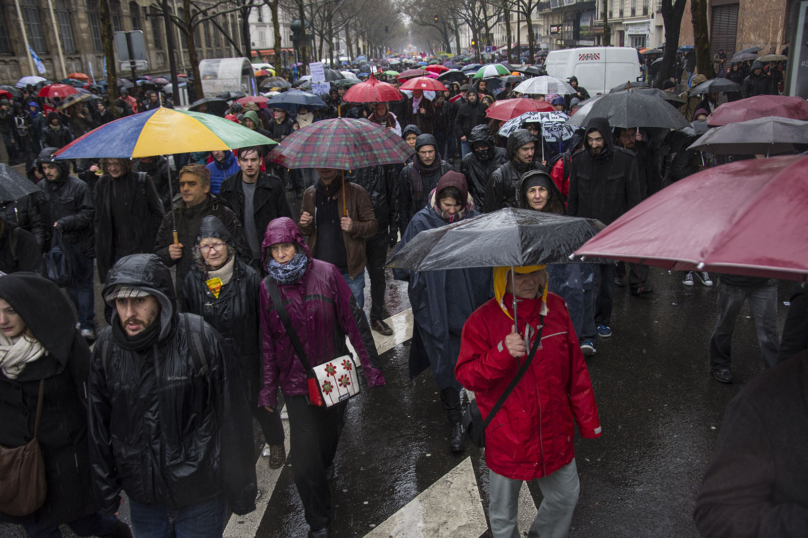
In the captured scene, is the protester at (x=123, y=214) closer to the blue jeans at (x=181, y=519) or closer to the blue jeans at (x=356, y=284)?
the blue jeans at (x=356, y=284)

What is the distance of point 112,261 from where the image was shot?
6.25 meters

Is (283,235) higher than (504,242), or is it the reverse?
(504,242)

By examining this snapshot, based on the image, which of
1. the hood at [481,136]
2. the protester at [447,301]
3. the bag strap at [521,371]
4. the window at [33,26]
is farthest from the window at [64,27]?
the bag strap at [521,371]

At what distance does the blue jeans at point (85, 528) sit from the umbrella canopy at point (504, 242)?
6.87 feet

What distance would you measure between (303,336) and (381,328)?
2990 millimetres

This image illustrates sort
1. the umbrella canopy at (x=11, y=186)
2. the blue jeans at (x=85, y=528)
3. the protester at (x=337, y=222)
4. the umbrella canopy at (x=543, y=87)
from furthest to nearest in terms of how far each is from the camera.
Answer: the umbrella canopy at (x=543, y=87)
the protester at (x=337, y=222)
the umbrella canopy at (x=11, y=186)
the blue jeans at (x=85, y=528)

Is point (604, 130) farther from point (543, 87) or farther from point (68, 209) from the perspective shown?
point (543, 87)

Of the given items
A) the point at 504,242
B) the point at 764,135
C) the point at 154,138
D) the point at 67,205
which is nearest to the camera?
the point at 504,242

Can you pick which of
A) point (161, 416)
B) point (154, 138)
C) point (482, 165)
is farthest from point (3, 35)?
point (161, 416)

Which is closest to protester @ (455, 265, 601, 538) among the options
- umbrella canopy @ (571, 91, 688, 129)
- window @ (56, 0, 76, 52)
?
umbrella canopy @ (571, 91, 688, 129)

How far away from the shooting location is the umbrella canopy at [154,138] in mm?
4215

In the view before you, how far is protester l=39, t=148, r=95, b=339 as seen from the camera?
6.31 meters

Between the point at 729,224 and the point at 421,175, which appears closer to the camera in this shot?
the point at 729,224

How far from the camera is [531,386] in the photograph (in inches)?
113
